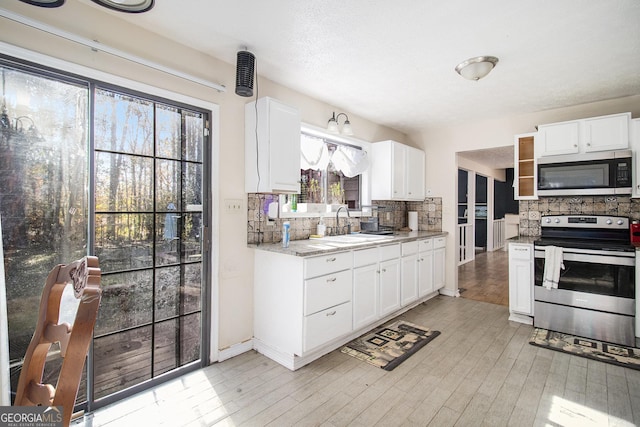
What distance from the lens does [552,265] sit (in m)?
3.04

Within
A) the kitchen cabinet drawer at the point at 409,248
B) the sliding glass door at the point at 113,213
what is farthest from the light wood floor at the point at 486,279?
the sliding glass door at the point at 113,213

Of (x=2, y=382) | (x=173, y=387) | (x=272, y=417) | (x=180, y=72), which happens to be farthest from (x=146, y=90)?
(x=272, y=417)

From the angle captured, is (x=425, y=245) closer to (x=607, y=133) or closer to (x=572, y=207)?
(x=572, y=207)

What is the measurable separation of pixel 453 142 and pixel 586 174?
1.61 meters

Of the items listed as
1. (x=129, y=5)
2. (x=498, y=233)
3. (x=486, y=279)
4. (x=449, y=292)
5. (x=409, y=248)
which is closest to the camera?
(x=129, y=5)

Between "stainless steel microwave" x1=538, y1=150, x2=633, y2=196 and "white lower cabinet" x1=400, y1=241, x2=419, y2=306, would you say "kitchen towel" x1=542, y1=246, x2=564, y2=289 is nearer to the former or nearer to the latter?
"stainless steel microwave" x1=538, y1=150, x2=633, y2=196

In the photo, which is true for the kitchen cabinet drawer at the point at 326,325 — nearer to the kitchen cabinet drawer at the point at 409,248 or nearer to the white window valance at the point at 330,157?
the kitchen cabinet drawer at the point at 409,248

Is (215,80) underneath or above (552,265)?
above

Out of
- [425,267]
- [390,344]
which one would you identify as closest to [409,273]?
[425,267]

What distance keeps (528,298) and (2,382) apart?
421 cm

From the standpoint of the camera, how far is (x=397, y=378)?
2.27 metres

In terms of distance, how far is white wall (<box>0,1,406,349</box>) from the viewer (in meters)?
1.75

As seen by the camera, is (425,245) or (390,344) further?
(425,245)

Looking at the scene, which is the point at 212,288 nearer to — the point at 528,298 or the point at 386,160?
the point at 386,160
